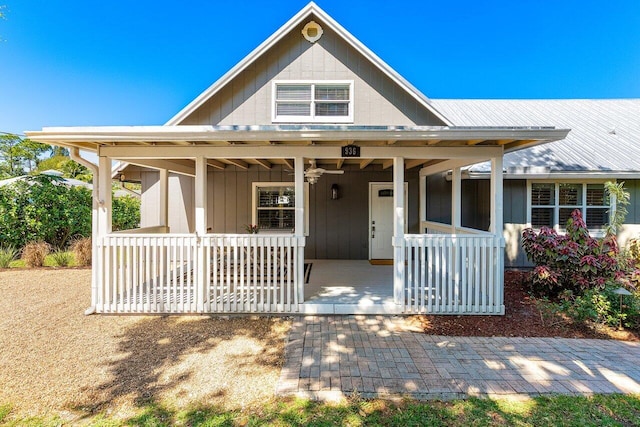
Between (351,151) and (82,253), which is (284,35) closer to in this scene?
(351,151)

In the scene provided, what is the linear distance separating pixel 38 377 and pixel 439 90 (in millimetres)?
15640

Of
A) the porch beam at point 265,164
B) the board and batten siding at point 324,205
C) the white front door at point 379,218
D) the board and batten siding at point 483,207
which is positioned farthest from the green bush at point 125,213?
the board and batten siding at point 483,207

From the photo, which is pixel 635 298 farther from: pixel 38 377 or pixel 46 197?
pixel 46 197

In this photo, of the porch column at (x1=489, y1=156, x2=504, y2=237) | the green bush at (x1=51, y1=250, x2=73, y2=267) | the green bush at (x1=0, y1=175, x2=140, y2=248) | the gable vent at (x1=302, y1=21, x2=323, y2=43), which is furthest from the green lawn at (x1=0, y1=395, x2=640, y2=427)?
the green bush at (x1=0, y1=175, x2=140, y2=248)

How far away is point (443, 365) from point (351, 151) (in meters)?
3.24

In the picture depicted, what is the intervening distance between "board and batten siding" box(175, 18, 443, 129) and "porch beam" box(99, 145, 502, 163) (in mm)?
3535

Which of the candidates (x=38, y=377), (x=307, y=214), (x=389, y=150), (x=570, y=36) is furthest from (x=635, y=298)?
(x=570, y=36)

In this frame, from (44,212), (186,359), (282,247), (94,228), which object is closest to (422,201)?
(282,247)

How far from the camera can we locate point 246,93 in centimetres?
838

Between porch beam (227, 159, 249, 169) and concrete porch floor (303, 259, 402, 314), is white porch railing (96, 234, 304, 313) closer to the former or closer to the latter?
concrete porch floor (303, 259, 402, 314)

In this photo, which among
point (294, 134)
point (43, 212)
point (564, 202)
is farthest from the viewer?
point (43, 212)

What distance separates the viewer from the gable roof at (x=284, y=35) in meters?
7.97

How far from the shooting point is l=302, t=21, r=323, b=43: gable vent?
8.26 m

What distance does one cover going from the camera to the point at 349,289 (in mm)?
6023
